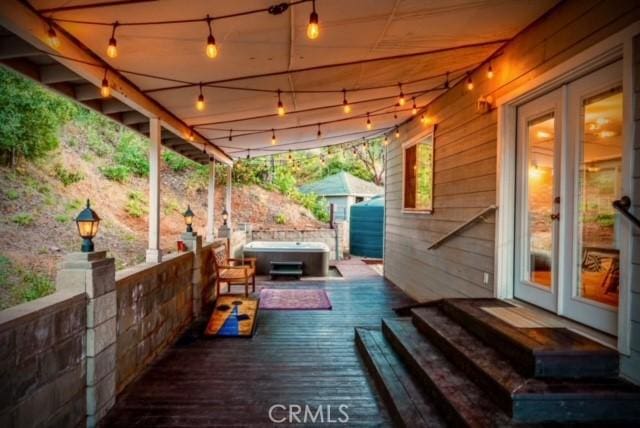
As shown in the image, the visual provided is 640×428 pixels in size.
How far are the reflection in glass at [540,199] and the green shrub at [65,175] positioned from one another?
9379mm

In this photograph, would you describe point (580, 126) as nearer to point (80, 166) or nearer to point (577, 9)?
point (577, 9)

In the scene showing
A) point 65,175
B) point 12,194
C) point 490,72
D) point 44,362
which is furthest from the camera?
point 65,175

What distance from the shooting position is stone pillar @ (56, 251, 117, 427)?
2.37 meters

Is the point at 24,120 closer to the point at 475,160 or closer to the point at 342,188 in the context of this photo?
the point at 475,160

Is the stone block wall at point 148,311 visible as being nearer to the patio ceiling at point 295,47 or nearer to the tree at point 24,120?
the patio ceiling at point 295,47

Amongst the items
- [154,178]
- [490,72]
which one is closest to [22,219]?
[154,178]

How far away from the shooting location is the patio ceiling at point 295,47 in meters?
2.43

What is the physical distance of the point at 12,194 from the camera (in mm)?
7488

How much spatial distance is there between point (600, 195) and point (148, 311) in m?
3.69

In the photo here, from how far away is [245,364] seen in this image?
3465 mm

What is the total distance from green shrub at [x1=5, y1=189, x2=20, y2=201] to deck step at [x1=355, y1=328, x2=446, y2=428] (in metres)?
7.59

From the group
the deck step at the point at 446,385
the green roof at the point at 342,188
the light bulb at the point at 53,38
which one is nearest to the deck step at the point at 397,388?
the deck step at the point at 446,385

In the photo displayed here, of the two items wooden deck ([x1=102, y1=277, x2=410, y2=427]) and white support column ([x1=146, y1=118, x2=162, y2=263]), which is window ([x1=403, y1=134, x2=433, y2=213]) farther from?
white support column ([x1=146, y1=118, x2=162, y2=263])
